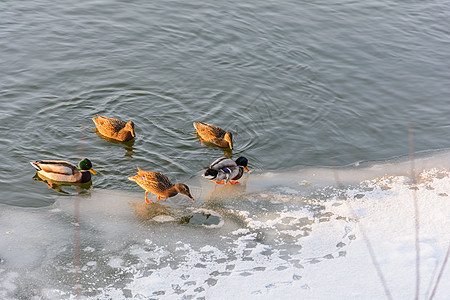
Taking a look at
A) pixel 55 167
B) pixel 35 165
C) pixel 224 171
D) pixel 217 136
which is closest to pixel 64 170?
Answer: pixel 55 167

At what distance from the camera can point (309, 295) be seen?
20.1 ft

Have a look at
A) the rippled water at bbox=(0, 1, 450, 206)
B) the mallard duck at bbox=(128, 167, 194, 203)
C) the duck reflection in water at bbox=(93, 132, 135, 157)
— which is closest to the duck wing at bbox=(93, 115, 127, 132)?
the duck reflection in water at bbox=(93, 132, 135, 157)

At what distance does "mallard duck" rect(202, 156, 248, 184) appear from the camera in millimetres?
8359

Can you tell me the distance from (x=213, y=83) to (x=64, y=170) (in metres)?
4.06

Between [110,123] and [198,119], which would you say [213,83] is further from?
[110,123]

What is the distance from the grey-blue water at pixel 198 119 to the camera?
6852mm

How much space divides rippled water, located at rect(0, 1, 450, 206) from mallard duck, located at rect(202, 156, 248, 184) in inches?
17.3

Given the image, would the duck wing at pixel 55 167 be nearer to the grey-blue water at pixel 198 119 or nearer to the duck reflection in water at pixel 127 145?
the grey-blue water at pixel 198 119

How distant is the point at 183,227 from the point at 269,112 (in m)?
3.76

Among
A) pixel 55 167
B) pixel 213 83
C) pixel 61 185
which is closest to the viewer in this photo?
pixel 55 167

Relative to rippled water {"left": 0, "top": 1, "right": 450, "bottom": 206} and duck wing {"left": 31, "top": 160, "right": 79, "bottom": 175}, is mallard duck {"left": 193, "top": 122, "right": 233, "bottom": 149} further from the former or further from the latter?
duck wing {"left": 31, "top": 160, "right": 79, "bottom": 175}

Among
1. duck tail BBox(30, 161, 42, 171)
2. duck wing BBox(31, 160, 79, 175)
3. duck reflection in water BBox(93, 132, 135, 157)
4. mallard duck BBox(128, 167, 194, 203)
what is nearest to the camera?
mallard duck BBox(128, 167, 194, 203)

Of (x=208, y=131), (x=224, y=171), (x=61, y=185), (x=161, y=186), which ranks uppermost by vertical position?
(x=208, y=131)

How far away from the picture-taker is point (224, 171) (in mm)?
8352
